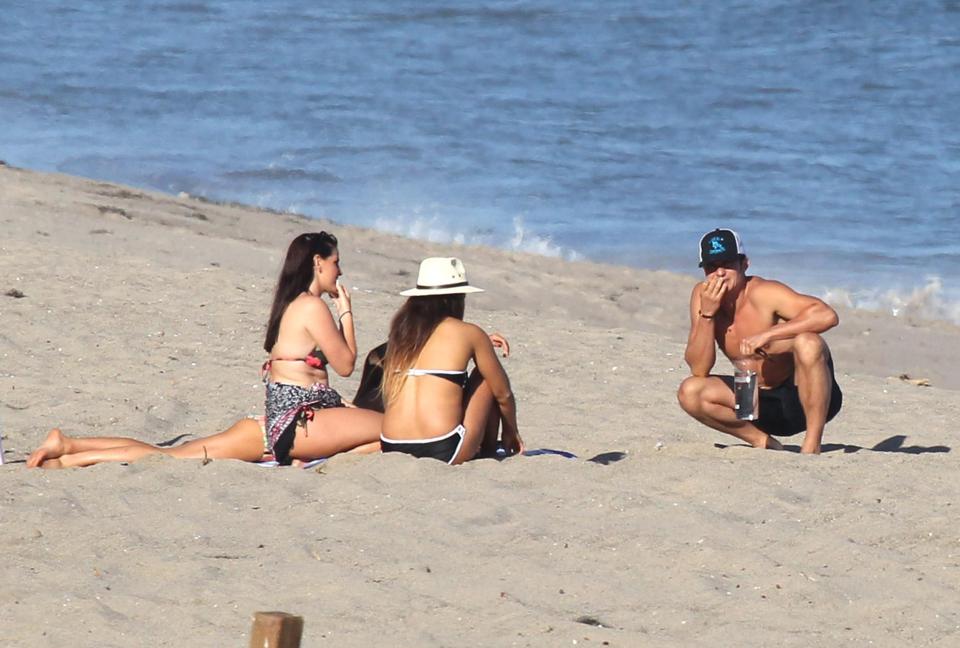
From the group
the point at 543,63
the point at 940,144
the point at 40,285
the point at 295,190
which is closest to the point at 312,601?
the point at 40,285

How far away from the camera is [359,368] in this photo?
29.0ft

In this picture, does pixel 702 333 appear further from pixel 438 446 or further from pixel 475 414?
pixel 438 446

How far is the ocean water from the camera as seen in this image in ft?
52.8

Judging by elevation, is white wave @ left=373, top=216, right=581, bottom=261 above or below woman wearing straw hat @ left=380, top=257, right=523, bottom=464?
above

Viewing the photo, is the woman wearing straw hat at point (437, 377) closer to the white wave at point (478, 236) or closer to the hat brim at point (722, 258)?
the hat brim at point (722, 258)

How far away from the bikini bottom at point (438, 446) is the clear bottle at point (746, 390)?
1.26 meters

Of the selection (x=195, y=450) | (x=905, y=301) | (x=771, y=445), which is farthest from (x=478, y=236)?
(x=195, y=450)

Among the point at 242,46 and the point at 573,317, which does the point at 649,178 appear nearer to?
the point at 573,317

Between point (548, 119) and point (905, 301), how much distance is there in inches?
354

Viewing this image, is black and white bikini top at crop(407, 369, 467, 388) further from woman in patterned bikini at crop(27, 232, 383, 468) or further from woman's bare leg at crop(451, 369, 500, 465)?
woman in patterned bikini at crop(27, 232, 383, 468)

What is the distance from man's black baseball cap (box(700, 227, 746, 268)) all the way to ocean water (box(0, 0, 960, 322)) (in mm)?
7235

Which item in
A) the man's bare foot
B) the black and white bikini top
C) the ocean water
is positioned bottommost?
the man's bare foot

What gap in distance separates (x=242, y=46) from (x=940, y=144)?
42.6 feet

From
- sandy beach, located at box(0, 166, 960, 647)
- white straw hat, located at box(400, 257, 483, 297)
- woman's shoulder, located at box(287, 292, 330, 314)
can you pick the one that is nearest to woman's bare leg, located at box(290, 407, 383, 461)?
sandy beach, located at box(0, 166, 960, 647)
